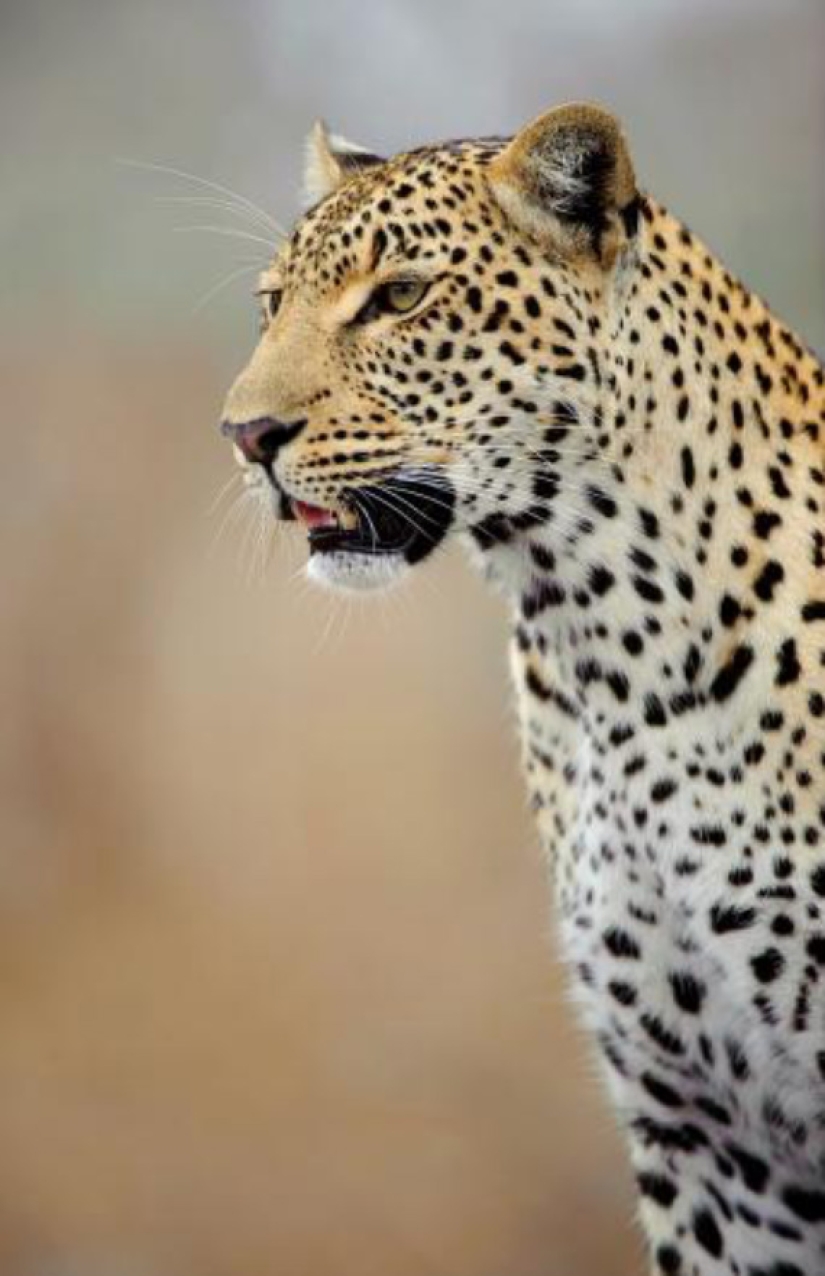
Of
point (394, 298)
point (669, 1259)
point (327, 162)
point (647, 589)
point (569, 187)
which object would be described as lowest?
point (669, 1259)

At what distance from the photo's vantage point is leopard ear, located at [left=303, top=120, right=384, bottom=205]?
3447mm

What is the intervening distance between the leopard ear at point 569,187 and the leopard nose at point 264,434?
0.40m

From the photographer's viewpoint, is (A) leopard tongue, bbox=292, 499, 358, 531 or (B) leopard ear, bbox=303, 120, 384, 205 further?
(B) leopard ear, bbox=303, 120, 384, 205

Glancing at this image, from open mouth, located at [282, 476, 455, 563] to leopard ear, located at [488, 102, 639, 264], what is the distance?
35cm

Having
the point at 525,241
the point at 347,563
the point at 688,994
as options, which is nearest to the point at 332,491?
the point at 347,563

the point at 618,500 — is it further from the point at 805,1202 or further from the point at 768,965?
the point at 805,1202

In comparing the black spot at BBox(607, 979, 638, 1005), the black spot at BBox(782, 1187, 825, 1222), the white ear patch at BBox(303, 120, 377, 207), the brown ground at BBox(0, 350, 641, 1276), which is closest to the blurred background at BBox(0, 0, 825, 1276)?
the brown ground at BBox(0, 350, 641, 1276)

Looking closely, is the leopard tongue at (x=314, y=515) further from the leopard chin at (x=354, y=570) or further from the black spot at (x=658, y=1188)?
the black spot at (x=658, y=1188)

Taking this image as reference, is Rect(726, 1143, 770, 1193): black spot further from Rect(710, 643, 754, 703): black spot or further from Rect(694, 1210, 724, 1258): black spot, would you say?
Rect(710, 643, 754, 703): black spot

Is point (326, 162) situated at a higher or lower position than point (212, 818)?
higher

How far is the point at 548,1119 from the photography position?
17.1 ft

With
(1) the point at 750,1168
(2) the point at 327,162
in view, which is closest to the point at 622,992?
(1) the point at 750,1168

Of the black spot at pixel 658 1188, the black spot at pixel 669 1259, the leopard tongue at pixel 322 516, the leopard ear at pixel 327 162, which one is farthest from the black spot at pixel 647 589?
the black spot at pixel 669 1259

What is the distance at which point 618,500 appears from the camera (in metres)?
3.10
